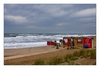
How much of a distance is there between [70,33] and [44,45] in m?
0.50

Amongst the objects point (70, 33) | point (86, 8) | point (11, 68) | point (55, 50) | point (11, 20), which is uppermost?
point (86, 8)

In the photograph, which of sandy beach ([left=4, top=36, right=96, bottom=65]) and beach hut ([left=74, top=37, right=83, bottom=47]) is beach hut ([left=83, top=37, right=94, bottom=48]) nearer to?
beach hut ([left=74, top=37, right=83, bottom=47])

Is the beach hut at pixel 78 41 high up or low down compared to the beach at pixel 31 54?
up

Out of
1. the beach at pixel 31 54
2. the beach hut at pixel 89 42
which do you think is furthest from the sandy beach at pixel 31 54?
the beach hut at pixel 89 42

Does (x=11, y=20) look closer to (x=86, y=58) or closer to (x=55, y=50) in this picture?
(x=55, y=50)

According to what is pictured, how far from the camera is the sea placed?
3.16 m

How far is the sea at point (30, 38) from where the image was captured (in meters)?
3.16

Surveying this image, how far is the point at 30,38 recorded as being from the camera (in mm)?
3207

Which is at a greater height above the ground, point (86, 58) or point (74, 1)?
point (74, 1)

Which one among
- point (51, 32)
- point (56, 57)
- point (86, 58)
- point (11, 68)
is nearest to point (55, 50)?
point (56, 57)

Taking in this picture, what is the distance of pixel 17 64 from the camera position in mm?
3184

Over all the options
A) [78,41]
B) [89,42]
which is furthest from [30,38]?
[89,42]

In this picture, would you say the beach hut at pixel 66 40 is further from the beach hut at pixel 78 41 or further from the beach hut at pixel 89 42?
the beach hut at pixel 89 42

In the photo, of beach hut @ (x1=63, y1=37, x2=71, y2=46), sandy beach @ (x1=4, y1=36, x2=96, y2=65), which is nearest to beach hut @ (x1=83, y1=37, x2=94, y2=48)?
sandy beach @ (x1=4, y1=36, x2=96, y2=65)
